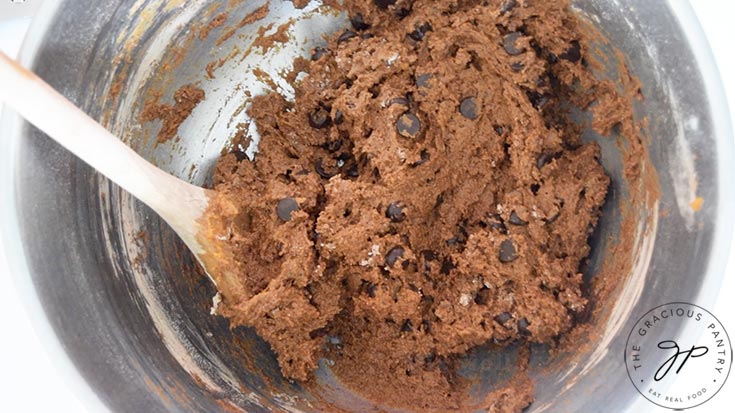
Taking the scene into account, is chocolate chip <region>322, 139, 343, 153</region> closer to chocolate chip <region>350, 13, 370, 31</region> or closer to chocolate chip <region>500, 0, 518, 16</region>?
chocolate chip <region>350, 13, 370, 31</region>

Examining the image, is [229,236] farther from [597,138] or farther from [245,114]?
[597,138]

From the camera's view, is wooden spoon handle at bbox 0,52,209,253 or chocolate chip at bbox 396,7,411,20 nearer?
wooden spoon handle at bbox 0,52,209,253

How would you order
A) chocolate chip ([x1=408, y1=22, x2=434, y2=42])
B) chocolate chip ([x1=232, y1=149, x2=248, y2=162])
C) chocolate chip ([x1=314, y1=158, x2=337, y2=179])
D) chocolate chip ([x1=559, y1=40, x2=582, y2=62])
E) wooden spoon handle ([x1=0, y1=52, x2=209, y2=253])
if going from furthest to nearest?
chocolate chip ([x1=232, y1=149, x2=248, y2=162])
chocolate chip ([x1=314, y1=158, x2=337, y2=179])
chocolate chip ([x1=408, y1=22, x2=434, y2=42])
chocolate chip ([x1=559, y1=40, x2=582, y2=62])
wooden spoon handle ([x1=0, y1=52, x2=209, y2=253])

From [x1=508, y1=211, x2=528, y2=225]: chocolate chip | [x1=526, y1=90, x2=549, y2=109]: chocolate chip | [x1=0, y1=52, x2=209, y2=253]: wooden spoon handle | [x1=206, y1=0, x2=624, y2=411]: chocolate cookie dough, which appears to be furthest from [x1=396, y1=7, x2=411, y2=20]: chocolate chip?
[x1=0, y1=52, x2=209, y2=253]: wooden spoon handle

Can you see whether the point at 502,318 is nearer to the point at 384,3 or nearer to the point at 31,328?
the point at 384,3

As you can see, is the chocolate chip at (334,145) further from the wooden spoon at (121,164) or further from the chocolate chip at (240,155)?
the wooden spoon at (121,164)
